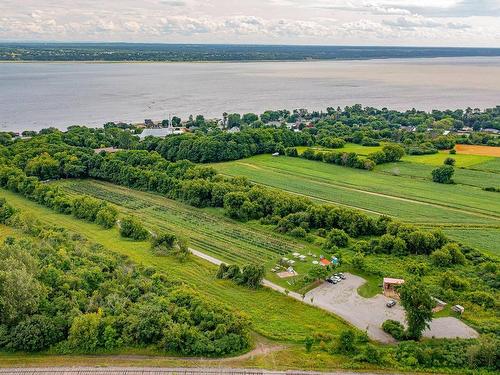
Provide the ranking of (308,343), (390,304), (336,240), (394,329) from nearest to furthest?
(308,343) → (394,329) → (390,304) → (336,240)

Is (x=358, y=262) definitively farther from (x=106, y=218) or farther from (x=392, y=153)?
(x=392, y=153)

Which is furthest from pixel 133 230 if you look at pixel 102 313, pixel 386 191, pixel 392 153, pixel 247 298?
pixel 392 153

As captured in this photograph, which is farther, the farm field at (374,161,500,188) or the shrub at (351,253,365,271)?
the farm field at (374,161,500,188)

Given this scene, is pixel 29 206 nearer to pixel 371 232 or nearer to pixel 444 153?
pixel 371 232

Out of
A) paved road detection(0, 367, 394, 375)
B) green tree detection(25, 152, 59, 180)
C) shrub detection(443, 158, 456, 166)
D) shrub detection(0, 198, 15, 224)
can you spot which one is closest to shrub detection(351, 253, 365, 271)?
paved road detection(0, 367, 394, 375)

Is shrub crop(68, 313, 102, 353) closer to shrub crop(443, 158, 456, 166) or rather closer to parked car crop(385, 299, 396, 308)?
parked car crop(385, 299, 396, 308)

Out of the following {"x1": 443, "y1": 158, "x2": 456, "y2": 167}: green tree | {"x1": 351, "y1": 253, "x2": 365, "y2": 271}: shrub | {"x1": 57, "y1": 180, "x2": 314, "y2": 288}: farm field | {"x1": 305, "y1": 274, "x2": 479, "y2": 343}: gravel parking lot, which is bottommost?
{"x1": 57, "y1": 180, "x2": 314, "y2": 288}: farm field
